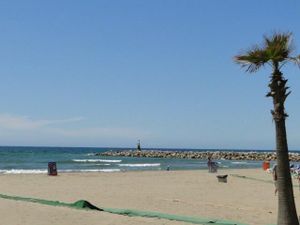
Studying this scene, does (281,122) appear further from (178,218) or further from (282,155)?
(178,218)

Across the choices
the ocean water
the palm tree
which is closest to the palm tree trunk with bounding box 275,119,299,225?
the palm tree

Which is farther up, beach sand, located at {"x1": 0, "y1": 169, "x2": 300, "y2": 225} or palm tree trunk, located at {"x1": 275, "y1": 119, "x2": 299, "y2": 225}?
palm tree trunk, located at {"x1": 275, "y1": 119, "x2": 299, "y2": 225}

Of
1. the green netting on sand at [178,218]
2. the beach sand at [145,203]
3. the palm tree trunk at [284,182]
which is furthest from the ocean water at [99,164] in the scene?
the palm tree trunk at [284,182]

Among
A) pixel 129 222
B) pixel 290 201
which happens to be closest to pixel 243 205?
pixel 129 222

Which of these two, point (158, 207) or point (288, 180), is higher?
point (288, 180)

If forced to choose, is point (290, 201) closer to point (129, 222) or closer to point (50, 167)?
point (129, 222)

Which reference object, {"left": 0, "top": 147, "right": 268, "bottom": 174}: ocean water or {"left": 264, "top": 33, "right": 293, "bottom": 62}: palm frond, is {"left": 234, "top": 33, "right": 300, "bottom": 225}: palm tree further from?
{"left": 0, "top": 147, "right": 268, "bottom": 174}: ocean water

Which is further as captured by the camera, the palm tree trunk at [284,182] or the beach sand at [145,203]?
the beach sand at [145,203]

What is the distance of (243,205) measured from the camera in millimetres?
15633

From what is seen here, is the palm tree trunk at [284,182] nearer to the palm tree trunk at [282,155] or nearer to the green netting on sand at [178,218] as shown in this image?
the palm tree trunk at [282,155]

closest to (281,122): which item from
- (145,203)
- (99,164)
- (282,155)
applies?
(282,155)

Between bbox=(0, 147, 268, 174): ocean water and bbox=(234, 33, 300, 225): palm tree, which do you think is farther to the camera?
bbox=(0, 147, 268, 174): ocean water

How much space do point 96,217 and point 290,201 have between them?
4.68 m

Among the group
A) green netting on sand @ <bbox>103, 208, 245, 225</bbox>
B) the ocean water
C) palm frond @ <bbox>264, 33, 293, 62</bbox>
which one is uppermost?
palm frond @ <bbox>264, 33, 293, 62</bbox>
